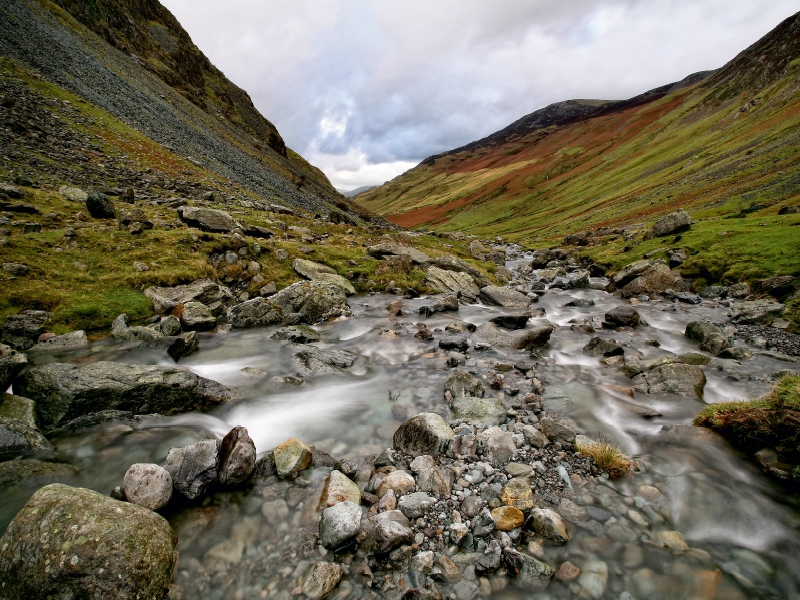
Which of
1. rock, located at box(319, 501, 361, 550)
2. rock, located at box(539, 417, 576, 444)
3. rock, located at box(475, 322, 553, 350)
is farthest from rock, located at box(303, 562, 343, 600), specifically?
rock, located at box(475, 322, 553, 350)

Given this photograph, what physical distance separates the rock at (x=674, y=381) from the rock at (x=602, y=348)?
Result: 251cm

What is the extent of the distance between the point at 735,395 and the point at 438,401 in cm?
942

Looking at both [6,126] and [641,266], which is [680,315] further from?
[6,126]

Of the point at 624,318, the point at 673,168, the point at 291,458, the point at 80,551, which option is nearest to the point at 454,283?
the point at 624,318

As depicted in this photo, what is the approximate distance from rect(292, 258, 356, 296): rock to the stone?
14.4 m

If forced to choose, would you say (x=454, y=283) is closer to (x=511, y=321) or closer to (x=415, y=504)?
(x=511, y=321)

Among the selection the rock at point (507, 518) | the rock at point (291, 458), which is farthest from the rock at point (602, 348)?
the rock at point (291, 458)

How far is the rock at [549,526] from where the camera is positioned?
5.88 metres

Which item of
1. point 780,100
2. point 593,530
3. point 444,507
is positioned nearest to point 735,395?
point 593,530

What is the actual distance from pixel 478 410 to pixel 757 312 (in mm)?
18081

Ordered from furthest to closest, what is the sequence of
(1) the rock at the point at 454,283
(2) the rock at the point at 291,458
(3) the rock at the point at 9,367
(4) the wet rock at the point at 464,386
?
(1) the rock at the point at 454,283
(4) the wet rock at the point at 464,386
(3) the rock at the point at 9,367
(2) the rock at the point at 291,458

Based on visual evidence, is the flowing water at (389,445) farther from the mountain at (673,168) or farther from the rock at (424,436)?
the mountain at (673,168)

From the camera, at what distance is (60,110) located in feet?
121

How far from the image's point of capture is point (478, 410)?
9773 mm
